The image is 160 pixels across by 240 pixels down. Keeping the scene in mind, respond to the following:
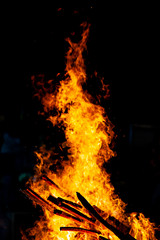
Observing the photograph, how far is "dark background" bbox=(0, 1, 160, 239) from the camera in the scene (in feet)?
18.6

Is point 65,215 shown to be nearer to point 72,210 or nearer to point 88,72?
point 72,210

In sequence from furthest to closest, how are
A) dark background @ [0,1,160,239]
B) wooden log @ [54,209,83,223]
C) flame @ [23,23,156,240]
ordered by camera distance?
dark background @ [0,1,160,239] < flame @ [23,23,156,240] < wooden log @ [54,209,83,223]

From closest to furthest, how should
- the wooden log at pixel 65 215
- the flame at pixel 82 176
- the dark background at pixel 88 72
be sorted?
the wooden log at pixel 65 215 → the flame at pixel 82 176 → the dark background at pixel 88 72

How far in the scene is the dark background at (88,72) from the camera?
5680 mm

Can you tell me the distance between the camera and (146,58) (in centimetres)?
662

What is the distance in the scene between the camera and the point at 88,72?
5.39 m

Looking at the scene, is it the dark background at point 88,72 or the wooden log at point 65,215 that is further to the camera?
the dark background at point 88,72

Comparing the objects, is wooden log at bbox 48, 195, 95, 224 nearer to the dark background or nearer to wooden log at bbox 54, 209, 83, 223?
wooden log at bbox 54, 209, 83, 223

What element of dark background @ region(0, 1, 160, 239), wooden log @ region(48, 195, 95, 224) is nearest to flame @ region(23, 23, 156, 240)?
wooden log @ region(48, 195, 95, 224)

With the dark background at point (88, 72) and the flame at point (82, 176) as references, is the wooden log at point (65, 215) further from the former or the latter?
the dark background at point (88, 72)

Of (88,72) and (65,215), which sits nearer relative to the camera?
(65,215)

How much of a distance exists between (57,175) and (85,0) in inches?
188

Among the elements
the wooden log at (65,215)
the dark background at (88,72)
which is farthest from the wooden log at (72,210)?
the dark background at (88,72)

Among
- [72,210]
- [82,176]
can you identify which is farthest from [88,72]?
[72,210]
